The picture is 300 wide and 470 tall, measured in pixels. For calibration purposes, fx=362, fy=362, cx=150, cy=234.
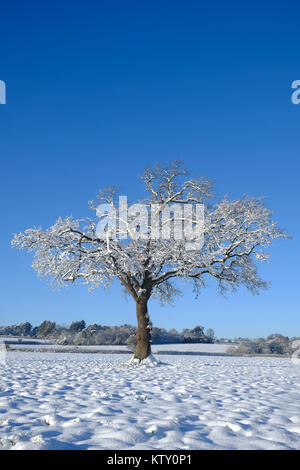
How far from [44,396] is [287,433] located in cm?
487

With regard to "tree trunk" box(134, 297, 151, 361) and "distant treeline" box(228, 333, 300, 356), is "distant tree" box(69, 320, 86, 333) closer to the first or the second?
"distant treeline" box(228, 333, 300, 356)

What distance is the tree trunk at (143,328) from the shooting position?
1766cm

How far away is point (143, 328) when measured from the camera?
702 inches

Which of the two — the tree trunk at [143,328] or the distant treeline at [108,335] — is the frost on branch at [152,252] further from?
the distant treeline at [108,335]

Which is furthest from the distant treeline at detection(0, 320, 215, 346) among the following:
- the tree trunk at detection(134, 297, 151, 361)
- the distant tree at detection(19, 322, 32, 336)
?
the tree trunk at detection(134, 297, 151, 361)

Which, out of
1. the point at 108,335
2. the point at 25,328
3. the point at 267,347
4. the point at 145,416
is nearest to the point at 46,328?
the point at 25,328

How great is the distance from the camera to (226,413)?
641 cm

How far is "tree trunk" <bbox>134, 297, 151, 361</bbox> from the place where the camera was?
57.9 ft

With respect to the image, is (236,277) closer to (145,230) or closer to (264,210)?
(264,210)

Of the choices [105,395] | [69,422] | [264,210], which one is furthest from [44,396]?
[264,210]

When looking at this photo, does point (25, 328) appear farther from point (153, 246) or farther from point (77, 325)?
point (153, 246)

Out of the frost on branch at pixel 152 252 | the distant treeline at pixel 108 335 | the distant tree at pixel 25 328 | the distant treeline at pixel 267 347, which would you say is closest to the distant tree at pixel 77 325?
the distant treeline at pixel 108 335

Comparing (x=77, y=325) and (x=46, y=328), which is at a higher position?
(x=77, y=325)

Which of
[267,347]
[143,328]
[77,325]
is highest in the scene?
[143,328]
